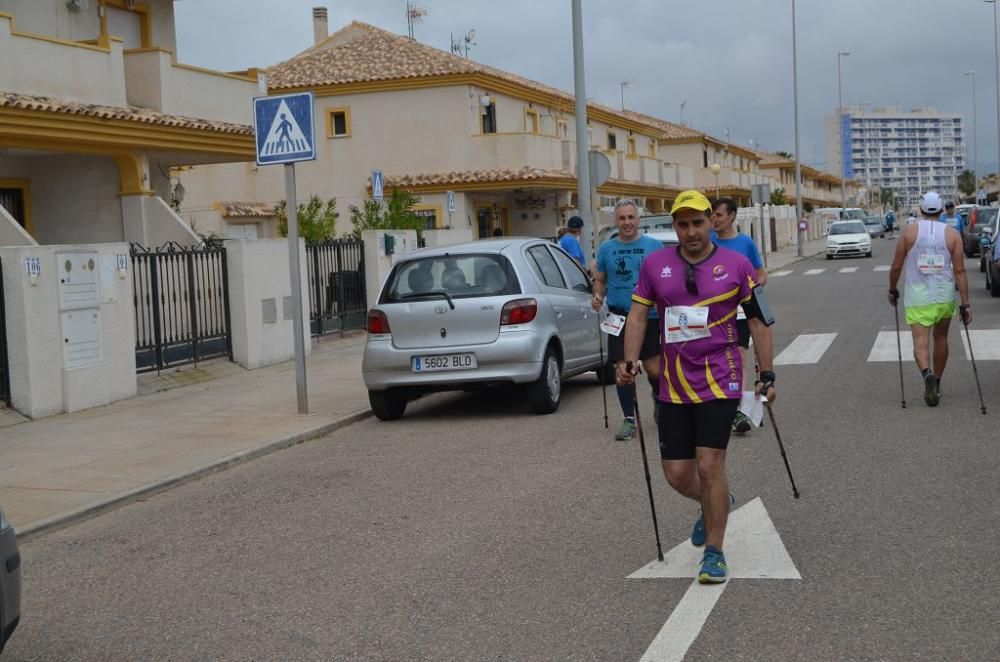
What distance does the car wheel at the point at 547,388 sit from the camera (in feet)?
38.4

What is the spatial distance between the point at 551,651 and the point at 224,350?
41.0 feet

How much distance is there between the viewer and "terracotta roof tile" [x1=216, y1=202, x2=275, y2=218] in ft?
124

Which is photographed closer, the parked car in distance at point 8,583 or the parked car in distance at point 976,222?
the parked car in distance at point 8,583

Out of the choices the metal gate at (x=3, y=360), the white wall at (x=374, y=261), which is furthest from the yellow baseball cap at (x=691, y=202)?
the white wall at (x=374, y=261)

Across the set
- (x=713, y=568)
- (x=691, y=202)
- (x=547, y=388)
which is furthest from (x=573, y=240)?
(x=713, y=568)

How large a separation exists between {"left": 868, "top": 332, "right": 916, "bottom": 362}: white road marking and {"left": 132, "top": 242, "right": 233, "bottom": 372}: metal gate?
8.19m

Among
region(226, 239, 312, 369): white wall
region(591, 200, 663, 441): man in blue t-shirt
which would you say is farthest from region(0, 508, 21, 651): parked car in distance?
region(226, 239, 312, 369): white wall

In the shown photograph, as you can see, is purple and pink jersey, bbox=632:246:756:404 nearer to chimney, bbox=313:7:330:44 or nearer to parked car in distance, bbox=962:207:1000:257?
parked car in distance, bbox=962:207:1000:257

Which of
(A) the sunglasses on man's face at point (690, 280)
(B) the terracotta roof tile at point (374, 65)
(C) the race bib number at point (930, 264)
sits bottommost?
(C) the race bib number at point (930, 264)

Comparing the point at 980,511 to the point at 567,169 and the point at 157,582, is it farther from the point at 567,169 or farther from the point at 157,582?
the point at 567,169

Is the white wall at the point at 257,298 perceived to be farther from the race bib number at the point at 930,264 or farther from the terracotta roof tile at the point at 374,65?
the terracotta roof tile at the point at 374,65

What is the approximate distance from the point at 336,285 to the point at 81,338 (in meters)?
7.73

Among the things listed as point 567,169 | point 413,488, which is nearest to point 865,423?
point 413,488

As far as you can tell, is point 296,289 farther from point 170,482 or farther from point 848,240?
point 848,240
